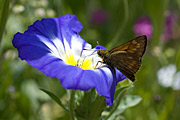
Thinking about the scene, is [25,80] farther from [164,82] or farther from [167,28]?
[167,28]

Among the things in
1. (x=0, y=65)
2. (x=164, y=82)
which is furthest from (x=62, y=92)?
(x=164, y=82)

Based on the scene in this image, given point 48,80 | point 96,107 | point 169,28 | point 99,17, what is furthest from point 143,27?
point 96,107

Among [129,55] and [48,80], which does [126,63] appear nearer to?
[129,55]

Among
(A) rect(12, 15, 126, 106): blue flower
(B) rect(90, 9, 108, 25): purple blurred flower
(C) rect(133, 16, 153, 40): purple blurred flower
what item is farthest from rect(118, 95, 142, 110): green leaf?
(B) rect(90, 9, 108, 25): purple blurred flower

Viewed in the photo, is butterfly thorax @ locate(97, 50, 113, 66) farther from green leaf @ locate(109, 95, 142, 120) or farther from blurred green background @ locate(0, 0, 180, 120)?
blurred green background @ locate(0, 0, 180, 120)

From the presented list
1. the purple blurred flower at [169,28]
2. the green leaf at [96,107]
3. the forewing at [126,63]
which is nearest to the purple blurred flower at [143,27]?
the purple blurred flower at [169,28]

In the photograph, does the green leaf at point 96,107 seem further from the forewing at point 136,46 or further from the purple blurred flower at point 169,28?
the purple blurred flower at point 169,28
